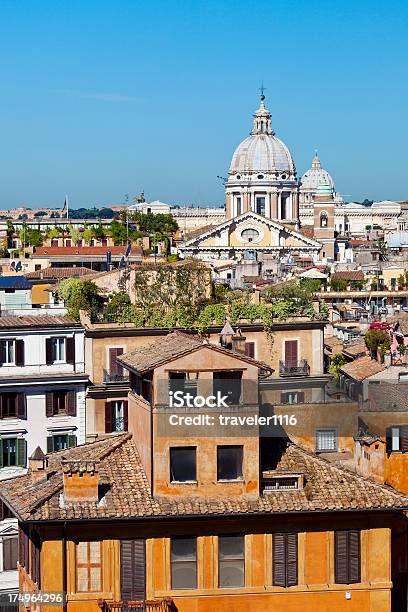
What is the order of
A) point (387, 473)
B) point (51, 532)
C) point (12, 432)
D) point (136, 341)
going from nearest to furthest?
point (51, 532) → point (387, 473) → point (12, 432) → point (136, 341)

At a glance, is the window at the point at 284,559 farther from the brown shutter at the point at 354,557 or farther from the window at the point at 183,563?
the window at the point at 183,563

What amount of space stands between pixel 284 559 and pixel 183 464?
5.43 ft

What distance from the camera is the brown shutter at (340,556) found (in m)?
21.5

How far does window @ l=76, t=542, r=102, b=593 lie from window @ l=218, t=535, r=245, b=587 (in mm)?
1442

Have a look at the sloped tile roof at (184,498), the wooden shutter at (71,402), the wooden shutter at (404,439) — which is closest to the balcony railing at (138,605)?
the sloped tile roof at (184,498)

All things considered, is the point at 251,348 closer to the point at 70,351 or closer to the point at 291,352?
the point at 291,352

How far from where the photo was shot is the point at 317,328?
39.3 m

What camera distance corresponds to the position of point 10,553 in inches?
1313

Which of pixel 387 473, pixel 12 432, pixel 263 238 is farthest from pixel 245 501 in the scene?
pixel 263 238

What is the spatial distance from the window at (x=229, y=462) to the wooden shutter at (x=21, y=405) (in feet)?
48.4

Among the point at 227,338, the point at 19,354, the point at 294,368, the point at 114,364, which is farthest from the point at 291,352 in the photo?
the point at 227,338

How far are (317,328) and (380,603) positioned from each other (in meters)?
18.0

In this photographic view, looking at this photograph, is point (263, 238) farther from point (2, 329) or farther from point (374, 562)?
point (374, 562)

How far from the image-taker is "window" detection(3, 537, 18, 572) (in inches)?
1297
